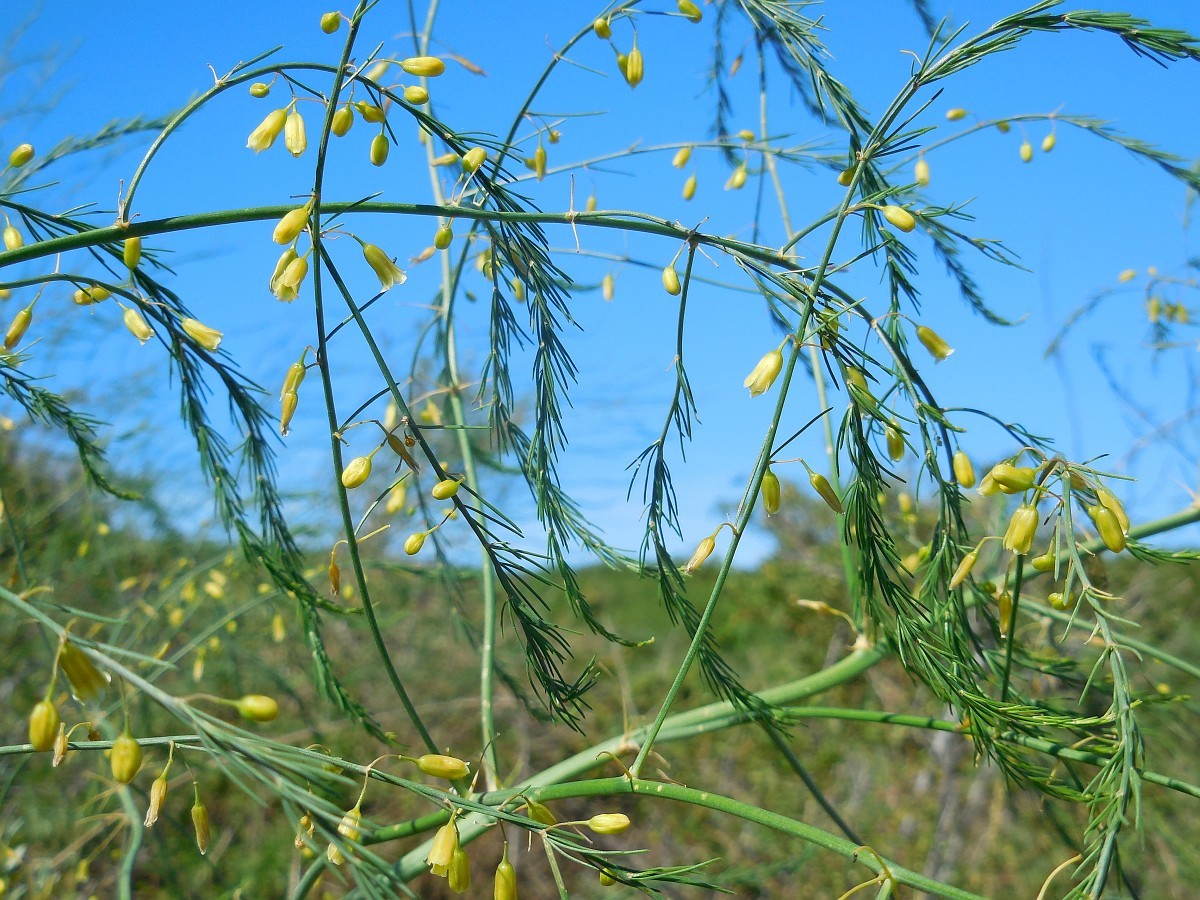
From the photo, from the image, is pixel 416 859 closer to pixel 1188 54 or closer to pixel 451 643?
pixel 1188 54

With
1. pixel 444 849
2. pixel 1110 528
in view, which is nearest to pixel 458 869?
pixel 444 849

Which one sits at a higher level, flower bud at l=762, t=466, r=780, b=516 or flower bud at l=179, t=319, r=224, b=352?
flower bud at l=179, t=319, r=224, b=352

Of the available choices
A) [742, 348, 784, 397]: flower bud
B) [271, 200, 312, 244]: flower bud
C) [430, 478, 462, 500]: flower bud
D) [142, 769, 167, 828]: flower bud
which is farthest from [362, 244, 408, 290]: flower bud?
[142, 769, 167, 828]: flower bud

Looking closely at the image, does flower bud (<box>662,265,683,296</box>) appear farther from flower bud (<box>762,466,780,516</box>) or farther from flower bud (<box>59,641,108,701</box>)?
flower bud (<box>59,641,108,701</box>)

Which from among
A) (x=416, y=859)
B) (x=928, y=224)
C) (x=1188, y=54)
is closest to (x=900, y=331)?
(x=928, y=224)

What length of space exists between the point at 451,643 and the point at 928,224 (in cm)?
305

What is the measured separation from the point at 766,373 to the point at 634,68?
1.71 feet

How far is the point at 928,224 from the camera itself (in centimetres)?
99

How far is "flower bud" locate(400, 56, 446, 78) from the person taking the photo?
844 mm

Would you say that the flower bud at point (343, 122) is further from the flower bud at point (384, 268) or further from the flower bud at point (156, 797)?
the flower bud at point (156, 797)

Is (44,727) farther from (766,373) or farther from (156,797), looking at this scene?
(766,373)

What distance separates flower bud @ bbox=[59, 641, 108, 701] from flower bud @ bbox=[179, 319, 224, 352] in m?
0.36

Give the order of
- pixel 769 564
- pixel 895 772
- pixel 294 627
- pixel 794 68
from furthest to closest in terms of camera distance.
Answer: pixel 769 564 → pixel 895 772 → pixel 294 627 → pixel 794 68

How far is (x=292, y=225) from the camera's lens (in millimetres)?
716
